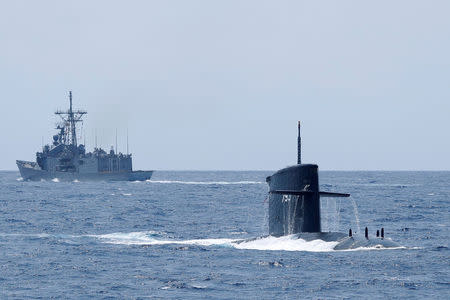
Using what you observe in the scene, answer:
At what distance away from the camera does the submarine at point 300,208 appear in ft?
132

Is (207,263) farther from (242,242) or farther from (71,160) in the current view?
(71,160)

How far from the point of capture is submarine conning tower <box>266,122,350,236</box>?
132ft

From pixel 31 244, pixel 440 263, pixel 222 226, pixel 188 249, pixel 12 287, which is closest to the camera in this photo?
pixel 12 287

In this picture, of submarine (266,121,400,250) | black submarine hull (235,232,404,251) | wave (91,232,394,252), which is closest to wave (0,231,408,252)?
wave (91,232,394,252)

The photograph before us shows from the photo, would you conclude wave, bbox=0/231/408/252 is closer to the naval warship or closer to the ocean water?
the ocean water

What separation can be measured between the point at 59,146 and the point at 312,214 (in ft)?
515

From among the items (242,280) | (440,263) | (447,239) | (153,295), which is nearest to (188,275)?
(242,280)

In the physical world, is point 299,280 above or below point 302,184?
below

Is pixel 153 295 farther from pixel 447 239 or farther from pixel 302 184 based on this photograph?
pixel 447 239

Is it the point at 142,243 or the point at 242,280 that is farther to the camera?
the point at 142,243

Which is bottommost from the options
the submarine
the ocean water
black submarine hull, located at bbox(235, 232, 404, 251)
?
the ocean water

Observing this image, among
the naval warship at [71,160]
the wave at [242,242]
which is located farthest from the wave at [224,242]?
the naval warship at [71,160]

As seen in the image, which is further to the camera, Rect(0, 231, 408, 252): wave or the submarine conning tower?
Rect(0, 231, 408, 252): wave

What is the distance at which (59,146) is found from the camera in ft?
632
